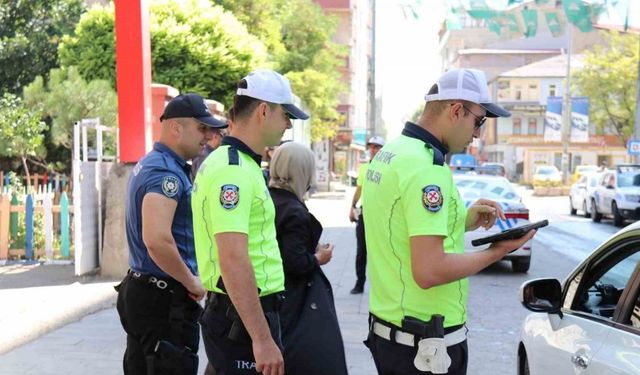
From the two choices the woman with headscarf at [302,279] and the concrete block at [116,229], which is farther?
the concrete block at [116,229]

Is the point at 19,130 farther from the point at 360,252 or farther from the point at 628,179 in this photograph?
the point at 628,179

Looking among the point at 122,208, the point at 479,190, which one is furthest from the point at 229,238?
the point at 479,190

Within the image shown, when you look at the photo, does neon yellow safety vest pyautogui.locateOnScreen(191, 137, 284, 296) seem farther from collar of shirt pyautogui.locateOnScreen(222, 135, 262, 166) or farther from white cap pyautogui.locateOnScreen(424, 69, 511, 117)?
white cap pyautogui.locateOnScreen(424, 69, 511, 117)

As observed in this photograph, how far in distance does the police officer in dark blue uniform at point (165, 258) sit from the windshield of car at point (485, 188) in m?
8.88

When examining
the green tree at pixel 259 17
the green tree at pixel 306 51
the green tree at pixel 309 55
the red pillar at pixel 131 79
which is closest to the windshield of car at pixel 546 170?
the green tree at pixel 306 51

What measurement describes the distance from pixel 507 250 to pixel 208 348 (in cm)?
123

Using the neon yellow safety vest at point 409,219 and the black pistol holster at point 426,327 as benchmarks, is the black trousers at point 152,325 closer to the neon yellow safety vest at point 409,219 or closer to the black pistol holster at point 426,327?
the neon yellow safety vest at point 409,219

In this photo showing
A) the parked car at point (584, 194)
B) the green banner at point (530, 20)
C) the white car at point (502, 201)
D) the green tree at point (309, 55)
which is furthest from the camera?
the green tree at point (309, 55)

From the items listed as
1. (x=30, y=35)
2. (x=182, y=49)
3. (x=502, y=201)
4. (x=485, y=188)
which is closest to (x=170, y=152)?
(x=502, y=201)

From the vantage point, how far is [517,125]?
252 feet

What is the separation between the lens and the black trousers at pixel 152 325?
368 centimetres

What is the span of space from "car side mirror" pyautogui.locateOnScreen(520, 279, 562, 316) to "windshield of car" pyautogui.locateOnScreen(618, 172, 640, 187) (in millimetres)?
19529

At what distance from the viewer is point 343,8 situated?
2000 inches

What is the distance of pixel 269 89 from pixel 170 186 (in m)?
0.89
